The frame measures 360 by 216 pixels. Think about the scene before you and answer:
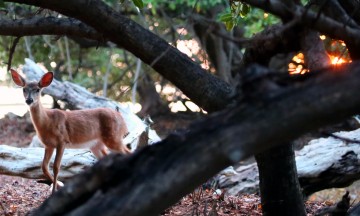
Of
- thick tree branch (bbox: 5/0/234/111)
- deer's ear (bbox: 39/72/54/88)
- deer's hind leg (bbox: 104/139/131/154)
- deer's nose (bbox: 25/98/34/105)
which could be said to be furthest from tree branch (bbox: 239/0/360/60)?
deer's hind leg (bbox: 104/139/131/154)

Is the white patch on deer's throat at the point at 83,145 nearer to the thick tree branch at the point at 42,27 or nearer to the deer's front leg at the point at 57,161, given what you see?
the deer's front leg at the point at 57,161

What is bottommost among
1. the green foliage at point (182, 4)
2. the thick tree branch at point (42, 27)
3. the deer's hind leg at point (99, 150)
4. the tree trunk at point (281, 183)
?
the tree trunk at point (281, 183)

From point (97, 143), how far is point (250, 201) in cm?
281

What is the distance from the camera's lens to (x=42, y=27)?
5391 mm

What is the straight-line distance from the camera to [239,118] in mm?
3041

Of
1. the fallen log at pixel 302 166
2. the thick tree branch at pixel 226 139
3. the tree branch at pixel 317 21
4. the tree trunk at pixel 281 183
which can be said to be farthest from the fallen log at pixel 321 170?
the thick tree branch at pixel 226 139

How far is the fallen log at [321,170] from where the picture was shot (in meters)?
7.43

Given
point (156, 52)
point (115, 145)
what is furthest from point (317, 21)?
point (115, 145)

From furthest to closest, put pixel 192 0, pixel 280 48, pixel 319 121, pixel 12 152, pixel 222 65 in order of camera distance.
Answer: pixel 222 65
pixel 192 0
pixel 12 152
pixel 280 48
pixel 319 121

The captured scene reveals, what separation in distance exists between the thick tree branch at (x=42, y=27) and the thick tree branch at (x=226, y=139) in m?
2.48

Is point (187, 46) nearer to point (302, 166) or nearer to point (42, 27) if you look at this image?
point (302, 166)

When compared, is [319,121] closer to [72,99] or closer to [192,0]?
[72,99]

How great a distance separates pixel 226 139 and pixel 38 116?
5.82m

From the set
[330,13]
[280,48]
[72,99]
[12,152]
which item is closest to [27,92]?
[12,152]
